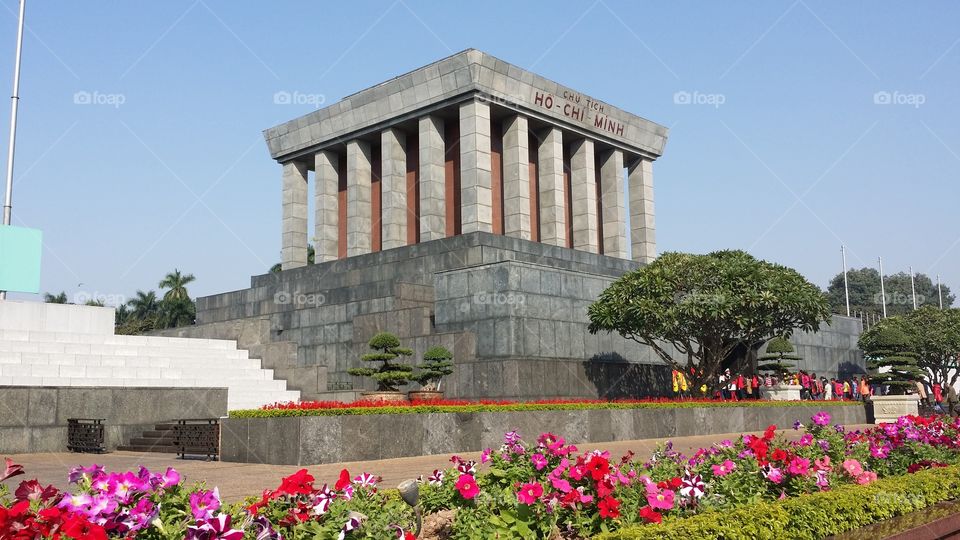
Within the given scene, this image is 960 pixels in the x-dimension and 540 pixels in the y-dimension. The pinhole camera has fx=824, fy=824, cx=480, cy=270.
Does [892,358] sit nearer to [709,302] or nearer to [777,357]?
[777,357]

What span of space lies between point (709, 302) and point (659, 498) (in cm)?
2104

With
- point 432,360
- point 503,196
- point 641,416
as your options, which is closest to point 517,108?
point 503,196

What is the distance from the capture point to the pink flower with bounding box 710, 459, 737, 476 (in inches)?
299

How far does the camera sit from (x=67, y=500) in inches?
169

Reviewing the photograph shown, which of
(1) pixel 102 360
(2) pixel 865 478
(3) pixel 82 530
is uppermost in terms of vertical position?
(1) pixel 102 360

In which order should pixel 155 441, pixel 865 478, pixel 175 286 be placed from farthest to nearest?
pixel 175 286, pixel 155 441, pixel 865 478

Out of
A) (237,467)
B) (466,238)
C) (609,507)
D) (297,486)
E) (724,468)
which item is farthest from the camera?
(466,238)

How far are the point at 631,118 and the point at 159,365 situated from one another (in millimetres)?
27938

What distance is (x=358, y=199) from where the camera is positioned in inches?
1596

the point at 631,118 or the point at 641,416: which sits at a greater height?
the point at 631,118

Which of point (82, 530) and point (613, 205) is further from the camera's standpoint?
point (613, 205)

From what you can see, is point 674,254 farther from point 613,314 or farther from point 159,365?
point 159,365

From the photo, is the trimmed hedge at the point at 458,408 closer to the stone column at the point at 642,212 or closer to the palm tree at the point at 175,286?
the stone column at the point at 642,212

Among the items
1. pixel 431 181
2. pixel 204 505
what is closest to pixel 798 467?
pixel 204 505
